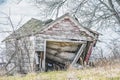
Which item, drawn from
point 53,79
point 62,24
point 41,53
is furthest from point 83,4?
point 53,79

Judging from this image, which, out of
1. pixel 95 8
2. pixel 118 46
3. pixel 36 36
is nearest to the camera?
pixel 36 36

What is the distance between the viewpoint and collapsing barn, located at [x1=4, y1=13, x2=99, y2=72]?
65.7 ft

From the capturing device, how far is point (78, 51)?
2100cm

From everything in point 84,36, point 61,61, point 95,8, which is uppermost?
point 95,8

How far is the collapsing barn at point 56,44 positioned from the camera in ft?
65.7

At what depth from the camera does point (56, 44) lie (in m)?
20.8

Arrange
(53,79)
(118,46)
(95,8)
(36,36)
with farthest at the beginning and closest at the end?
→ (95,8) < (118,46) < (36,36) < (53,79)

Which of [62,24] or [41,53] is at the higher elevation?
[62,24]

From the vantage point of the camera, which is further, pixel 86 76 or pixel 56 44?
pixel 56 44

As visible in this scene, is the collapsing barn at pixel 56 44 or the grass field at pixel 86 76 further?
the collapsing barn at pixel 56 44

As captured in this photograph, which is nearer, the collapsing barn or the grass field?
the grass field

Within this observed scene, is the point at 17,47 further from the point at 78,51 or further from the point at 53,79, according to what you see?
the point at 53,79

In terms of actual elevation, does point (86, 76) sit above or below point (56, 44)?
above

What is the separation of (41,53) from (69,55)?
1.87m
